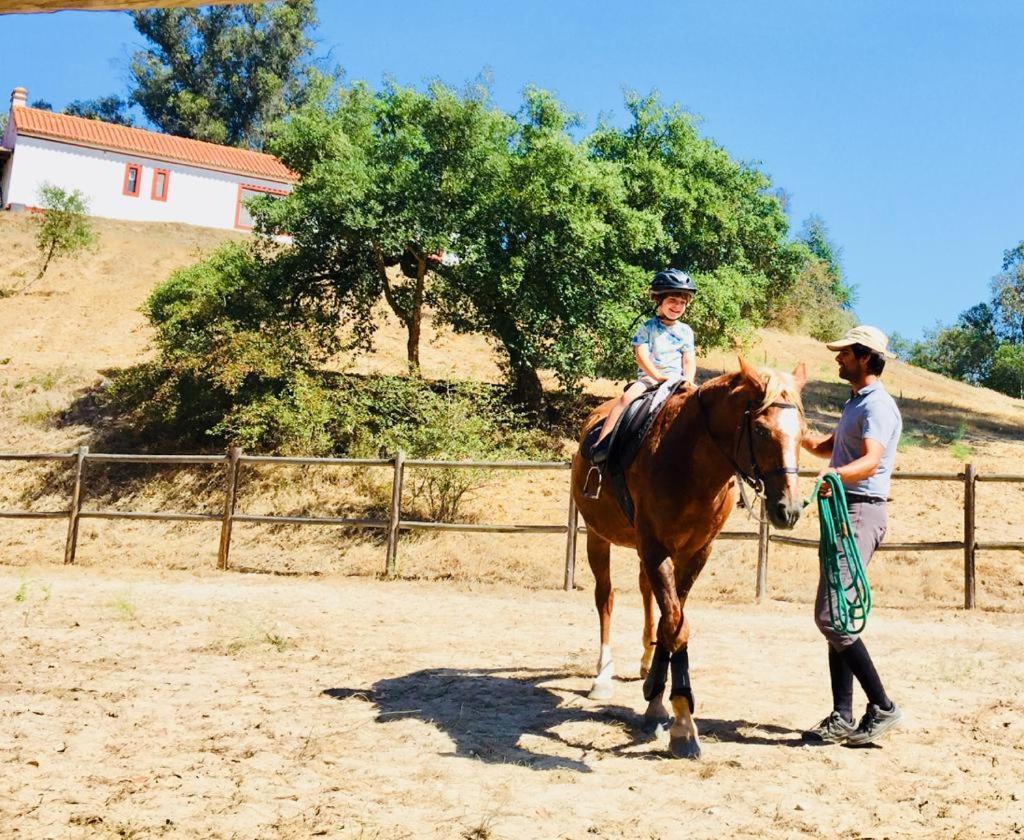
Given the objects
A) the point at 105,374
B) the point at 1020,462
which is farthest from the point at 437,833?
the point at 105,374

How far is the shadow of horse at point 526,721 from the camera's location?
4.86 metres

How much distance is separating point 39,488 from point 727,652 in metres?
15.9

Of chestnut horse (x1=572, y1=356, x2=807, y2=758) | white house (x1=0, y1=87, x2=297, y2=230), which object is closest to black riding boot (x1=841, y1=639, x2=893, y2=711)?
chestnut horse (x1=572, y1=356, x2=807, y2=758)

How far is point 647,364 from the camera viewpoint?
5.93m

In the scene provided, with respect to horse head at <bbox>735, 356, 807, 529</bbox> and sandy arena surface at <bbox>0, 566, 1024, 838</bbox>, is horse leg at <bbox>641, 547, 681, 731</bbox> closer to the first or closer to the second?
sandy arena surface at <bbox>0, 566, 1024, 838</bbox>

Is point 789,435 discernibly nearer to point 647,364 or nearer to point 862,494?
point 862,494

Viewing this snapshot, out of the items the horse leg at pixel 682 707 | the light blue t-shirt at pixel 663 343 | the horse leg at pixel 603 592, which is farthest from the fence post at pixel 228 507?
the horse leg at pixel 682 707

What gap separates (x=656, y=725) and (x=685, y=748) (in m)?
0.42

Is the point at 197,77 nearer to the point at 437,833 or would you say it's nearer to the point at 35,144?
the point at 35,144

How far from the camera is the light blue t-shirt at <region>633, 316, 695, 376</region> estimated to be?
20.0 ft

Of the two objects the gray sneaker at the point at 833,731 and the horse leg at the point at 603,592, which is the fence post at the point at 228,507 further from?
the gray sneaker at the point at 833,731

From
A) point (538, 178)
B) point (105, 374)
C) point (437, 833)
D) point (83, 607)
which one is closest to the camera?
point (437, 833)

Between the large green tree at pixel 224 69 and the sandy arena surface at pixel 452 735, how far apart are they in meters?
51.8

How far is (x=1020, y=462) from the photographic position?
19656mm
